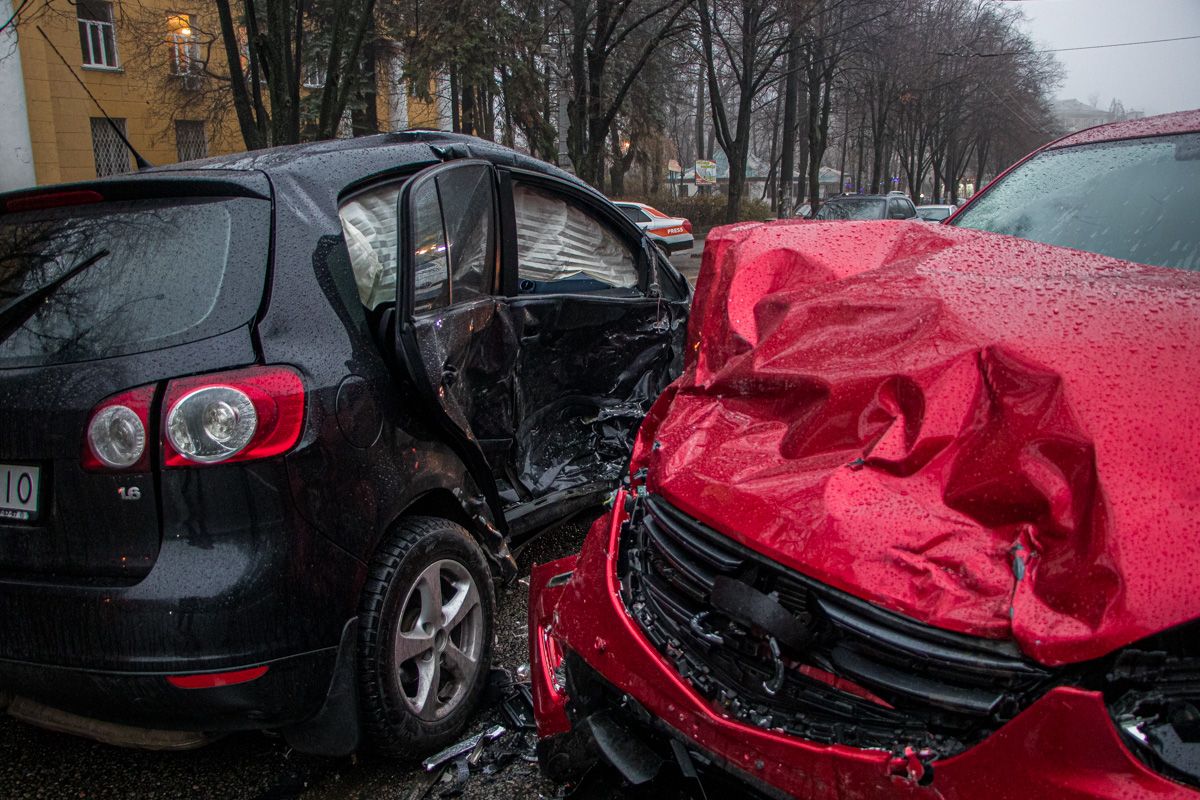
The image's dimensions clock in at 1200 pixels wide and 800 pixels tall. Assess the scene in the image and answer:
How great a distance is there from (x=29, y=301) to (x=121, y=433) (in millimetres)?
594

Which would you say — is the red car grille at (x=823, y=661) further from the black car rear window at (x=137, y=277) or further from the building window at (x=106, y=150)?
the building window at (x=106, y=150)

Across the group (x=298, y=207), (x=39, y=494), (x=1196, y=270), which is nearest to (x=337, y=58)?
(x=298, y=207)

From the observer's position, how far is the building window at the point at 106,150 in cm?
2459

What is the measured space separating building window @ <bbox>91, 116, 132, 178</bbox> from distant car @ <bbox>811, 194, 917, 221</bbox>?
19.7 m

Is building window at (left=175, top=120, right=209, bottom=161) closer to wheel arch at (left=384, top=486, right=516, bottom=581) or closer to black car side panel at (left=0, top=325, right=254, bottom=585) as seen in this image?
wheel arch at (left=384, top=486, right=516, bottom=581)

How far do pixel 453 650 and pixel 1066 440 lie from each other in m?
1.86

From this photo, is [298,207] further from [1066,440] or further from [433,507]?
[1066,440]

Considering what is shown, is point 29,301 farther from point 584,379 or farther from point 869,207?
point 869,207

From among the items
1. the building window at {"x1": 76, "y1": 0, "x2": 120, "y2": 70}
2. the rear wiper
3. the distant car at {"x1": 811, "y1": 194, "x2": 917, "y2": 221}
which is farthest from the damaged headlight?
the building window at {"x1": 76, "y1": 0, "x2": 120, "y2": 70}

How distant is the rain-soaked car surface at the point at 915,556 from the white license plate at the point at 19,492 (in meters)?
1.33

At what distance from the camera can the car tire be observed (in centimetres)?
235

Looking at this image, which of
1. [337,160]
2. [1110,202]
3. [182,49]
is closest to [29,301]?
[337,160]

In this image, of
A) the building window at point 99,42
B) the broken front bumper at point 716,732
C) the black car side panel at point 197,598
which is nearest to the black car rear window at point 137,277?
the black car side panel at point 197,598

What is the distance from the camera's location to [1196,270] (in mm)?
2486
